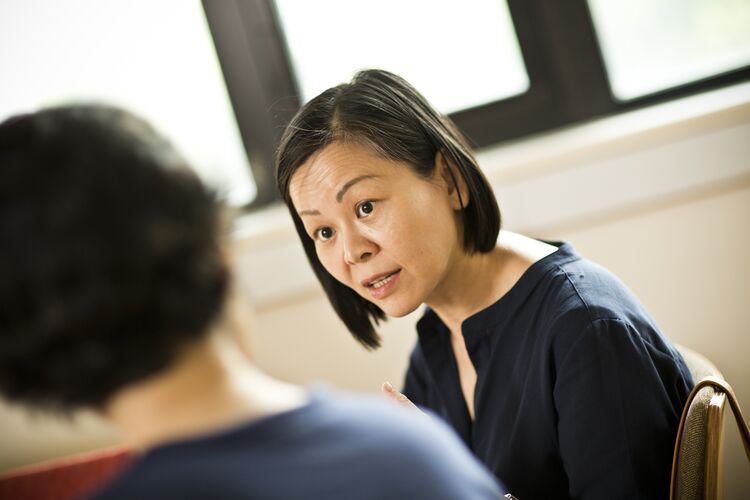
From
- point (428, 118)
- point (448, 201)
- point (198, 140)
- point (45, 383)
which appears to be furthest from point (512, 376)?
point (198, 140)

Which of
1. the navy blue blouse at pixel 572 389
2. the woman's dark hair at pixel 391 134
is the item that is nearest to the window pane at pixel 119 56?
the woman's dark hair at pixel 391 134

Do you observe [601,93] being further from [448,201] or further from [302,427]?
[302,427]

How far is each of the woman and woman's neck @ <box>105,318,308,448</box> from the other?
64 cm

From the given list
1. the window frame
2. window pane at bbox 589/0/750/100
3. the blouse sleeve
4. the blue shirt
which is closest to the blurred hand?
the blouse sleeve

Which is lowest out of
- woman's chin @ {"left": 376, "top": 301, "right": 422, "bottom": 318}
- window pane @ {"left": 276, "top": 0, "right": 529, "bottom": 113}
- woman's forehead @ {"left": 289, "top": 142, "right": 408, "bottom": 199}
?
woman's chin @ {"left": 376, "top": 301, "right": 422, "bottom": 318}

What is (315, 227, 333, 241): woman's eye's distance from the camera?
1.39 m

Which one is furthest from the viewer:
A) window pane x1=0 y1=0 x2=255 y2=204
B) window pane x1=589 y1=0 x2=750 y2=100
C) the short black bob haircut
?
window pane x1=0 y1=0 x2=255 y2=204

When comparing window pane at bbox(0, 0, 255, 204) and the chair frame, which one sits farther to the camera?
window pane at bbox(0, 0, 255, 204)

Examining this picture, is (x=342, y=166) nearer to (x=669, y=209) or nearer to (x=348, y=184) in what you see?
(x=348, y=184)

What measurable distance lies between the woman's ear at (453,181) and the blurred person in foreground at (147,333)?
0.80m

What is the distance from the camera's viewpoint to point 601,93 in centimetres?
217

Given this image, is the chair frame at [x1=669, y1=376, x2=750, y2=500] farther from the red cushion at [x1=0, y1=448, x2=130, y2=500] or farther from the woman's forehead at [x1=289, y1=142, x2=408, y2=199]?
the red cushion at [x1=0, y1=448, x2=130, y2=500]

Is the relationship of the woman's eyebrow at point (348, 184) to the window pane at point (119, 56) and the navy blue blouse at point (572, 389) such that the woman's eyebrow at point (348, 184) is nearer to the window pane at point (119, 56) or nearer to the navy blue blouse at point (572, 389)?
the navy blue blouse at point (572, 389)

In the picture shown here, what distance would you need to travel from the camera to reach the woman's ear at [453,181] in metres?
1.38
